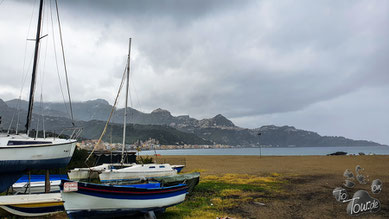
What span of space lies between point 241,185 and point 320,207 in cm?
808

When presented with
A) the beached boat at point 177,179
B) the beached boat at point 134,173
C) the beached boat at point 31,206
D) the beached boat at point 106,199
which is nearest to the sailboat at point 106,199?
the beached boat at point 106,199

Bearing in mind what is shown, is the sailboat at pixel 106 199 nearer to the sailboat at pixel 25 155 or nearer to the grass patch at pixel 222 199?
the grass patch at pixel 222 199

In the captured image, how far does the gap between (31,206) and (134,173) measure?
1017 cm

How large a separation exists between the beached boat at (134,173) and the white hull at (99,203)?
25.4 feet

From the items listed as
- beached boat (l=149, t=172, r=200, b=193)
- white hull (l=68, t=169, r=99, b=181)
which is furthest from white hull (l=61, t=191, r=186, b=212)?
white hull (l=68, t=169, r=99, b=181)

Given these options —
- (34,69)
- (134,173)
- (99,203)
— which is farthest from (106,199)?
(34,69)

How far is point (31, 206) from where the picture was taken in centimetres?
1105

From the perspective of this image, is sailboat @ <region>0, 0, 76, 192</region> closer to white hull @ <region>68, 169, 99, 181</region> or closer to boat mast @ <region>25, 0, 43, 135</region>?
boat mast @ <region>25, 0, 43, 135</region>

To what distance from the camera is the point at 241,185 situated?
69.3ft

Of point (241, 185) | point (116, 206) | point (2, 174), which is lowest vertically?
point (241, 185)

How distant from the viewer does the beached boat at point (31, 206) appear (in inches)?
418

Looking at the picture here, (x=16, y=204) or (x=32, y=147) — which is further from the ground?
(x=32, y=147)

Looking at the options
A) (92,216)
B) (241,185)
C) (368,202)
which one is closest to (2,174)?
(92,216)

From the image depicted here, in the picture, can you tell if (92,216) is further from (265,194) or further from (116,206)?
(265,194)
